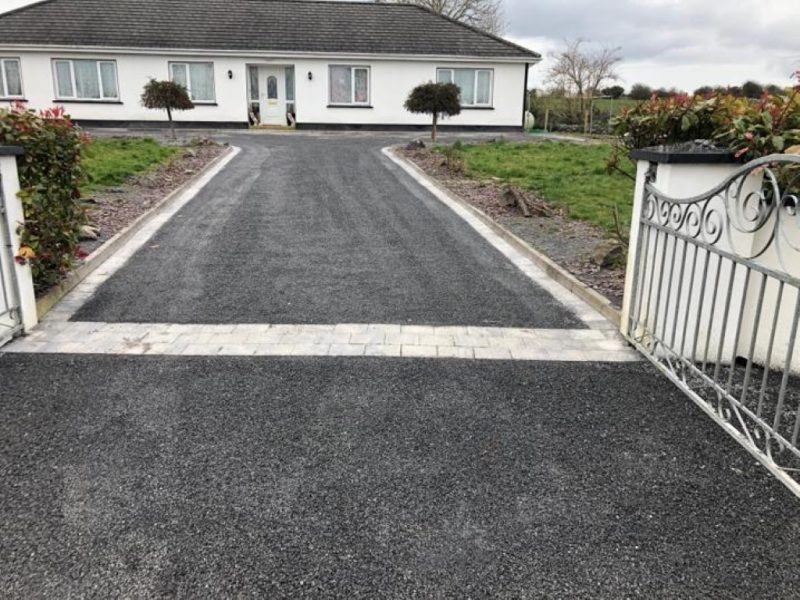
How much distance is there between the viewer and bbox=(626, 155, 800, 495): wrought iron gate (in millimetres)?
3955

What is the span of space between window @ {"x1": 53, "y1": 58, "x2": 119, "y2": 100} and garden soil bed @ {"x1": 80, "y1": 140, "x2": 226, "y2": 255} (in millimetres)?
12226

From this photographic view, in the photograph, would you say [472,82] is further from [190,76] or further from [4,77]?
[4,77]

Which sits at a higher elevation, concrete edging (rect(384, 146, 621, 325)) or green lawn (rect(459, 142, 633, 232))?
green lawn (rect(459, 142, 633, 232))

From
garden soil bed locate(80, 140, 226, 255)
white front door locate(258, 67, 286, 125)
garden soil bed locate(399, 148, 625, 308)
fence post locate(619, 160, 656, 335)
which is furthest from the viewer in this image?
white front door locate(258, 67, 286, 125)

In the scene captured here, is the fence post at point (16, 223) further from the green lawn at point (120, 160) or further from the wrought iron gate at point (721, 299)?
the green lawn at point (120, 160)

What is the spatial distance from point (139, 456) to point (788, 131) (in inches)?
173

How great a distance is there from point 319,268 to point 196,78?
22033 millimetres

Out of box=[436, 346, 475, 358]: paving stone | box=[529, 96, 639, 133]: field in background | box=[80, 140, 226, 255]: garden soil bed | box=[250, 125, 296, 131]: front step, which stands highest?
box=[529, 96, 639, 133]: field in background

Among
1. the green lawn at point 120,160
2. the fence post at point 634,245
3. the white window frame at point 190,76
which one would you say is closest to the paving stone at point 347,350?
the fence post at point 634,245

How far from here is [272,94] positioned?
89.4 ft

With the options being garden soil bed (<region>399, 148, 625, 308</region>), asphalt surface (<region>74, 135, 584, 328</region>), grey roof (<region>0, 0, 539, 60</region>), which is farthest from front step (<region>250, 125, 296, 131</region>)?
asphalt surface (<region>74, 135, 584, 328</region>)

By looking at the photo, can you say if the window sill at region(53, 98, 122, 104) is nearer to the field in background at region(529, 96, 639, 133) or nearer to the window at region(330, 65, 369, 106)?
the window at region(330, 65, 369, 106)

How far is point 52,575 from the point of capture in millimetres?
2588

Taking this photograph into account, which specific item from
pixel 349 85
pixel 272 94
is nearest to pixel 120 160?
pixel 272 94
